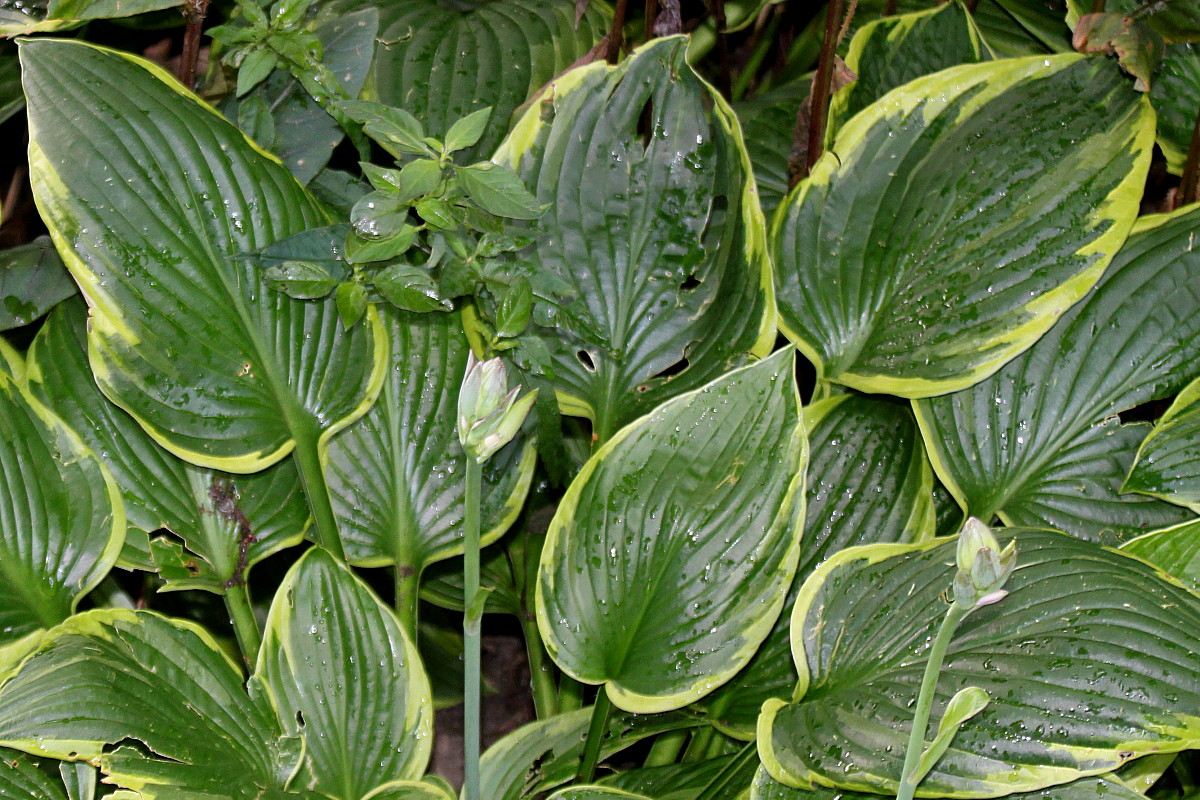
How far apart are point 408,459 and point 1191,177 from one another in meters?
0.85

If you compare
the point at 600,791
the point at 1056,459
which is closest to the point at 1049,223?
the point at 1056,459

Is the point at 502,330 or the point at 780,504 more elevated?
the point at 502,330

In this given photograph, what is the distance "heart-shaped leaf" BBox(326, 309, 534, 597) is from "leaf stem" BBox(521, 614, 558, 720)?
0.19 metres

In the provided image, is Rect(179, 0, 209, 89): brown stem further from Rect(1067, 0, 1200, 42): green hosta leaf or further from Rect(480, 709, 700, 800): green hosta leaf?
Rect(1067, 0, 1200, 42): green hosta leaf

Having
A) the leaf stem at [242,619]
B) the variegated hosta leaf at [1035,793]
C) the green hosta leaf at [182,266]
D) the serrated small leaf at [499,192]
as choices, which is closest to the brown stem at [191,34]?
the green hosta leaf at [182,266]

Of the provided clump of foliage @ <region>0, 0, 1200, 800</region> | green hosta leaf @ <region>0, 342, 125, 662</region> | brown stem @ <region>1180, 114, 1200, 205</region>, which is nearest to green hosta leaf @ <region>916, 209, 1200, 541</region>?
clump of foliage @ <region>0, 0, 1200, 800</region>

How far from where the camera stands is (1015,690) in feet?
2.27

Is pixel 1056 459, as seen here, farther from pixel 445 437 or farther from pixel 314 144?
pixel 314 144

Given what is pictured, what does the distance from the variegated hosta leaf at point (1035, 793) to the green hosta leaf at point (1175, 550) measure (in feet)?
0.61

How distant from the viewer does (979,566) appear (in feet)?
1.50

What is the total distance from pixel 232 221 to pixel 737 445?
46 cm

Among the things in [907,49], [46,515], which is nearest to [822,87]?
[907,49]

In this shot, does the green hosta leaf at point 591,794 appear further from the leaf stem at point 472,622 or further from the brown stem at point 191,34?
the brown stem at point 191,34

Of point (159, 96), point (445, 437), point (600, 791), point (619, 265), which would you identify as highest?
point (159, 96)
